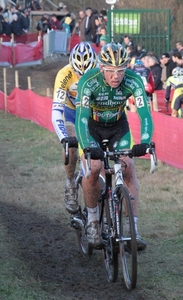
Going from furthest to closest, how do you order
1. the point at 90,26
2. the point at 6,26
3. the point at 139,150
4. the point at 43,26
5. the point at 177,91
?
1. the point at 43,26
2. the point at 6,26
3. the point at 90,26
4. the point at 177,91
5. the point at 139,150

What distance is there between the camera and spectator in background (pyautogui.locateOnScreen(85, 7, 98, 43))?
2722cm

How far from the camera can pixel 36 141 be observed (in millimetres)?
16062

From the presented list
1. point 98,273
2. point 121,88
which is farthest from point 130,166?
point 98,273

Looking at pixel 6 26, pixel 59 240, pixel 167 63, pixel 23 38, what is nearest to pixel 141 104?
pixel 59 240

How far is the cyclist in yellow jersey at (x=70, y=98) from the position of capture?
710 centimetres

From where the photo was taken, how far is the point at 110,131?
20.9 ft

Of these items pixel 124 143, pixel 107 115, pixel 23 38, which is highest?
pixel 107 115

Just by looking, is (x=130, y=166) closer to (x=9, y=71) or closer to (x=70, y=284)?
(x=70, y=284)

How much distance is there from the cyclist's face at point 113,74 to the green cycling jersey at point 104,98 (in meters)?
0.11

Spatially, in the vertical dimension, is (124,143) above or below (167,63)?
above

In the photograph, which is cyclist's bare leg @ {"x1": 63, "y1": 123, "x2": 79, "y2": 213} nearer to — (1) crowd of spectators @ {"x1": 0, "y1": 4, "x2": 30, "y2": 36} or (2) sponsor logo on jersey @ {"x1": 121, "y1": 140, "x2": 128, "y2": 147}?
(2) sponsor logo on jersey @ {"x1": 121, "y1": 140, "x2": 128, "y2": 147}

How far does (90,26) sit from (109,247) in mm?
22107

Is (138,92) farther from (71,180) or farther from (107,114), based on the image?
(71,180)

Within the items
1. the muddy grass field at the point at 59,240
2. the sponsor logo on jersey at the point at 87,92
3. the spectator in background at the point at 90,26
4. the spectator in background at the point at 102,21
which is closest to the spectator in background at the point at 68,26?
the spectator in background at the point at 90,26
